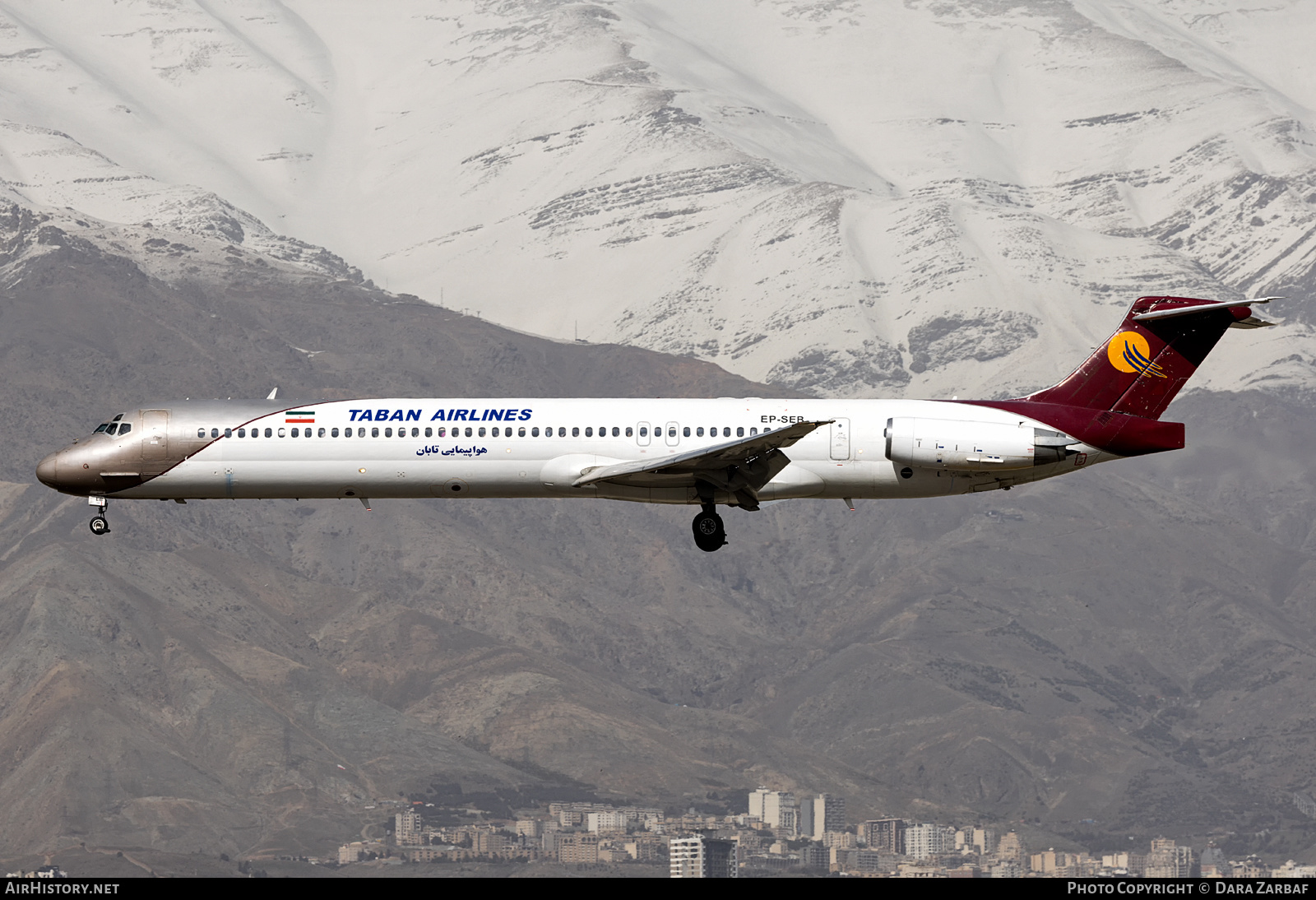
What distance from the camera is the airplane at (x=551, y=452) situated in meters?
60.9

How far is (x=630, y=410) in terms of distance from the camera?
2438 inches

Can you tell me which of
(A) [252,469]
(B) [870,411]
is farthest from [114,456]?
(B) [870,411]

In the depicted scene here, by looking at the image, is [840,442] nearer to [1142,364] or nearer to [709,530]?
[709,530]

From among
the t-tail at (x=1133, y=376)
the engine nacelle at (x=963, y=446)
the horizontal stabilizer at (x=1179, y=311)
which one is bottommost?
the engine nacelle at (x=963, y=446)

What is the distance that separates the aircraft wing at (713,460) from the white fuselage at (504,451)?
665 mm

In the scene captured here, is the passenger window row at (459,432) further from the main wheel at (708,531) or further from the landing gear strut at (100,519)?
the main wheel at (708,531)

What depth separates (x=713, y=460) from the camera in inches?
2329

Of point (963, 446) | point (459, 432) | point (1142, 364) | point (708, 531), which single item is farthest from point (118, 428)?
point (1142, 364)

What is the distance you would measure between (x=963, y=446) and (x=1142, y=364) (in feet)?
24.3

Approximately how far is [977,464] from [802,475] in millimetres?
5094

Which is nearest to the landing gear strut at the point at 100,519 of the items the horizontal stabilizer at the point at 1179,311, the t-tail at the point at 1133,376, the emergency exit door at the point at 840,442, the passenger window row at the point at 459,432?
the passenger window row at the point at 459,432

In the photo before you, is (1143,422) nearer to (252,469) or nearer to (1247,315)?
(1247,315)
